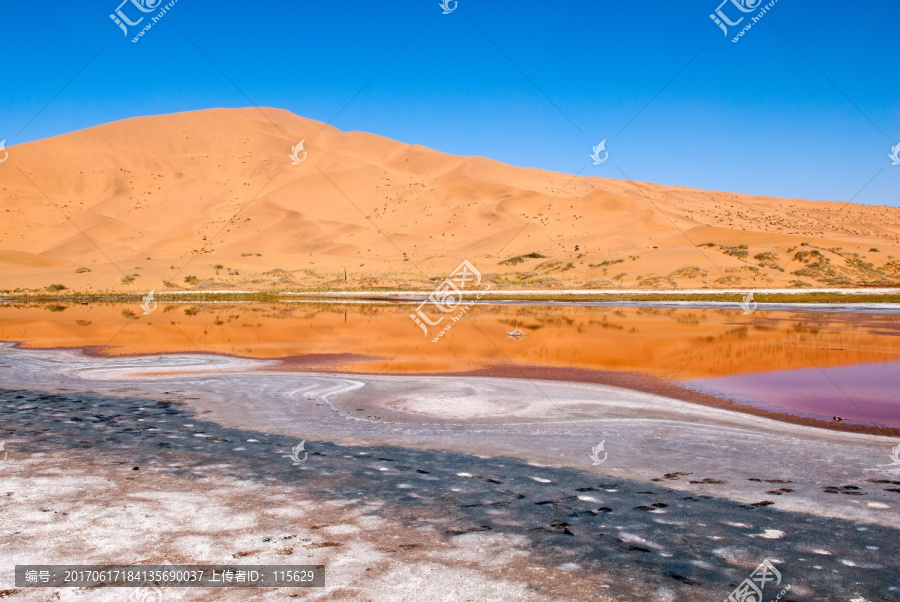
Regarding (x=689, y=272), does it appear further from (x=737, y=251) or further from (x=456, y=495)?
(x=456, y=495)

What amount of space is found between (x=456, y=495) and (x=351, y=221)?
89048 millimetres

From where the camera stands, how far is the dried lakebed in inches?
183

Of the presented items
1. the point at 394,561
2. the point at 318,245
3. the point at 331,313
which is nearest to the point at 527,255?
the point at 318,245

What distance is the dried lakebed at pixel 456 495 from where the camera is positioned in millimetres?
4645

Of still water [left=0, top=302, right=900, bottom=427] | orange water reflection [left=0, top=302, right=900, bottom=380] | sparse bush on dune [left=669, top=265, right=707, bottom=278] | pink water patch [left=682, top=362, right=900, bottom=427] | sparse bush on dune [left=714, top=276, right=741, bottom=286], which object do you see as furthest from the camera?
sparse bush on dune [left=669, top=265, right=707, bottom=278]

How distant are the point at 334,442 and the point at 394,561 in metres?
3.90

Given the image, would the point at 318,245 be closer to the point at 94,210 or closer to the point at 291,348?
the point at 94,210

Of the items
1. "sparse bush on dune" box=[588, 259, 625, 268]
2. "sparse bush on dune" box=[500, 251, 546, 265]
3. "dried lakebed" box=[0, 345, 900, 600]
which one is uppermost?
"sparse bush on dune" box=[500, 251, 546, 265]

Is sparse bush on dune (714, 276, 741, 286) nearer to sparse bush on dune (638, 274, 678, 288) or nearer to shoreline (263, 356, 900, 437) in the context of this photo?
sparse bush on dune (638, 274, 678, 288)

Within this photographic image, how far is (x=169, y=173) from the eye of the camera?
4166 inches

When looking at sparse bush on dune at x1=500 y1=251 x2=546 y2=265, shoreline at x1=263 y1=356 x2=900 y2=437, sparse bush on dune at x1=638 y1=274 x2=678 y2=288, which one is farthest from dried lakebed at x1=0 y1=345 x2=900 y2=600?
sparse bush on dune at x1=500 y1=251 x2=546 y2=265

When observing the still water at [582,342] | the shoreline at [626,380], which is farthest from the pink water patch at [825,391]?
the shoreline at [626,380]

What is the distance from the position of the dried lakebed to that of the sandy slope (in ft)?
139

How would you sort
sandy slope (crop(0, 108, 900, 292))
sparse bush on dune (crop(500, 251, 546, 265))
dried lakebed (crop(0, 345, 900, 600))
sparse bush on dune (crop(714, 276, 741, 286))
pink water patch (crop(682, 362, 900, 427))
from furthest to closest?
sparse bush on dune (crop(500, 251, 546, 265)) < sandy slope (crop(0, 108, 900, 292)) < sparse bush on dune (crop(714, 276, 741, 286)) < pink water patch (crop(682, 362, 900, 427)) < dried lakebed (crop(0, 345, 900, 600))
